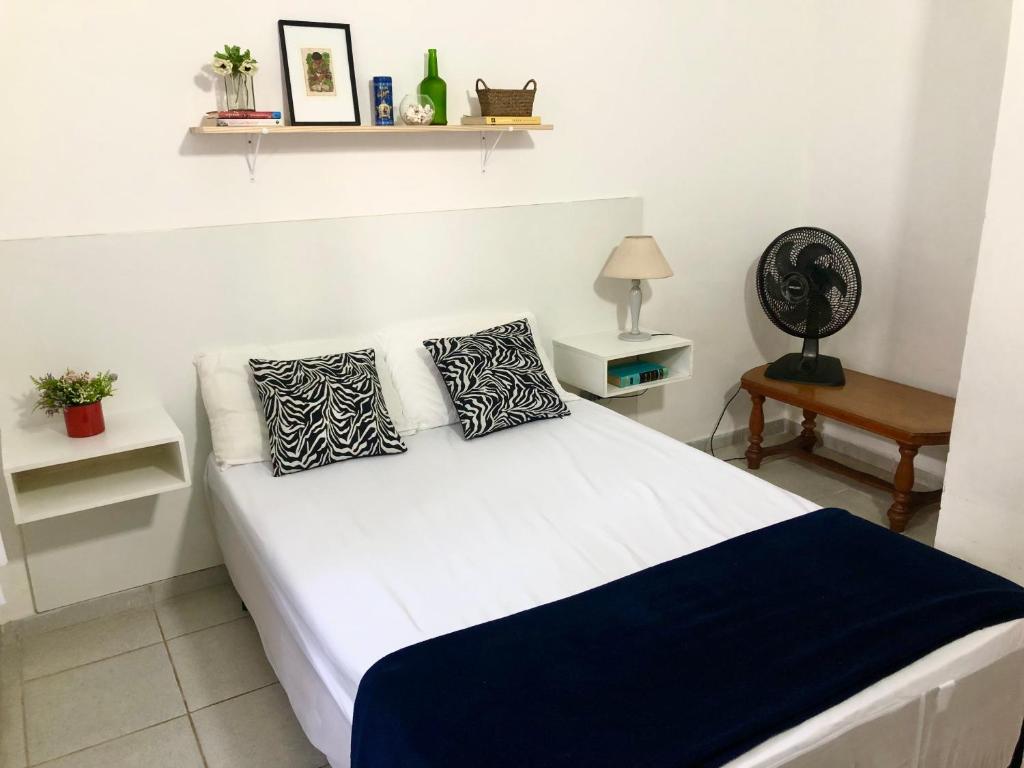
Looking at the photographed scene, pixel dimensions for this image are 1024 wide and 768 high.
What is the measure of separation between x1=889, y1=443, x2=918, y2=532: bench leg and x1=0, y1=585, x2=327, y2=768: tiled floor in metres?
2.37

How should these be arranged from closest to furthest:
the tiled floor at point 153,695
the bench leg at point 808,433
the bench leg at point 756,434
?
1. the tiled floor at point 153,695
2. the bench leg at point 756,434
3. the bench leg at point 808,433

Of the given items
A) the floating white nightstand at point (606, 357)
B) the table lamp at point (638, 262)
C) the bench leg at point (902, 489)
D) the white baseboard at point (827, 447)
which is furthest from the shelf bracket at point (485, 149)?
the bench leg at point (902, 489)

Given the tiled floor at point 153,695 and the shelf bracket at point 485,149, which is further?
the shelf bracket at point 485,149

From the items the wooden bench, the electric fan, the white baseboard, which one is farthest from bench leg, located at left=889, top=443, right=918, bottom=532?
the electric fan

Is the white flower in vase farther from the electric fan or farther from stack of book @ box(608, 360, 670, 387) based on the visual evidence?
the electric fan

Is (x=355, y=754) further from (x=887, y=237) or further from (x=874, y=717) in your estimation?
(x=887, y=237)

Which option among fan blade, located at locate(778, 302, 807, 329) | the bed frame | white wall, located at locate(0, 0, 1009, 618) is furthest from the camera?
fan blade, located at locate(778, 302, 807, 329)

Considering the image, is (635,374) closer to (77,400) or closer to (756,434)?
(756,434)

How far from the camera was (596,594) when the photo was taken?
1.84m

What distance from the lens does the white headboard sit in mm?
2547

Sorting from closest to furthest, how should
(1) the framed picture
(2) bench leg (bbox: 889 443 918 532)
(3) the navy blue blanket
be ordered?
(3) the navy blue blanket
(1) the framed picture
(2) bench leg (bbox: 889 443 918 532)

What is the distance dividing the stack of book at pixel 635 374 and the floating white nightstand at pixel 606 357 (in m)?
0.02

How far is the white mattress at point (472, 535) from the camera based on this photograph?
1.74 m

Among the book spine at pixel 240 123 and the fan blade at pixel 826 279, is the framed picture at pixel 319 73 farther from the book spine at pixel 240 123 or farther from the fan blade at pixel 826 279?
the fan blade at pixel 826 279
